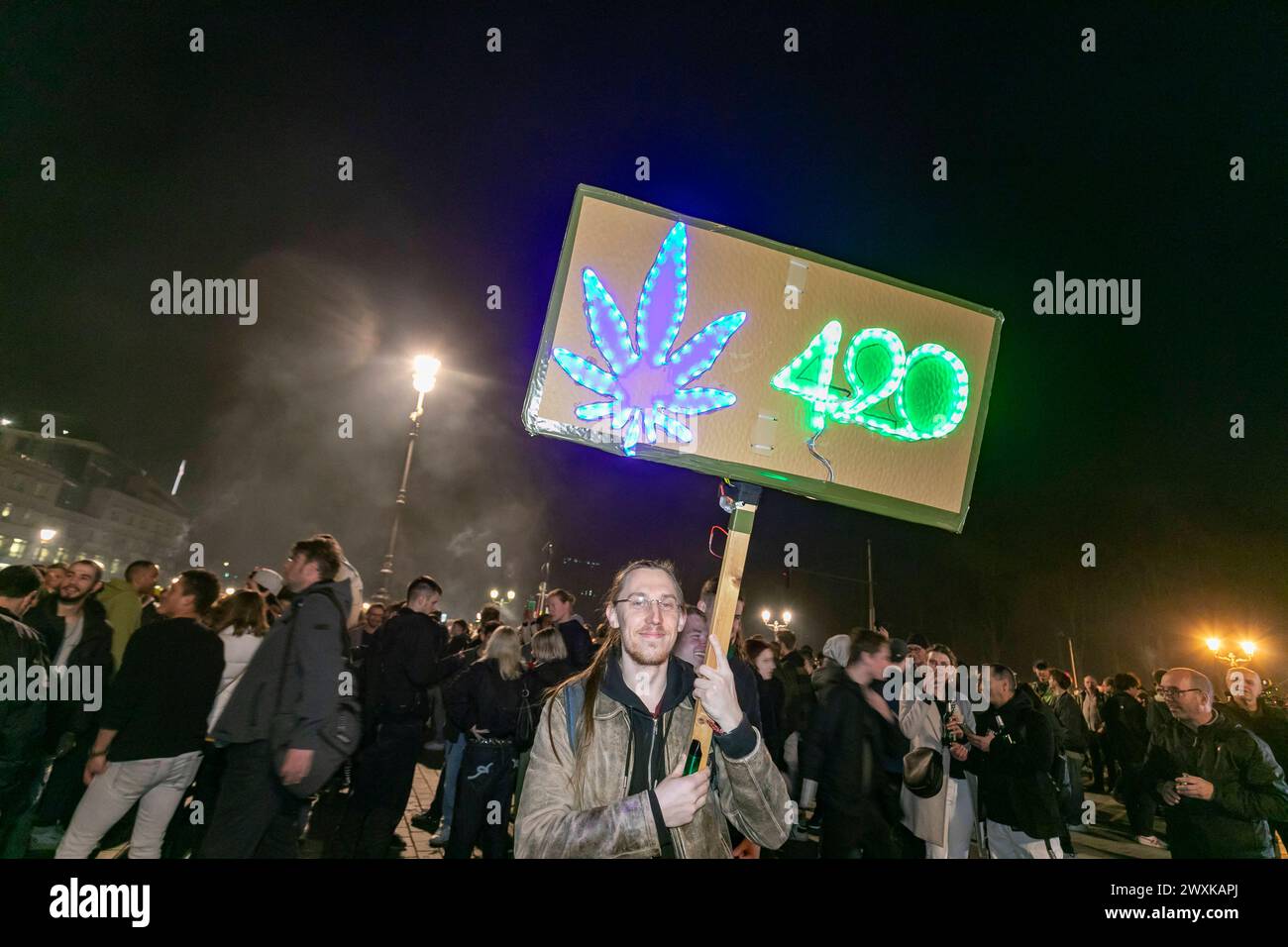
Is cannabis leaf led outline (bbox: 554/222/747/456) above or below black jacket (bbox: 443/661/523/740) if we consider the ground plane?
above

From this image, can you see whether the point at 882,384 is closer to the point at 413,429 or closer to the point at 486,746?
the point at 486,746

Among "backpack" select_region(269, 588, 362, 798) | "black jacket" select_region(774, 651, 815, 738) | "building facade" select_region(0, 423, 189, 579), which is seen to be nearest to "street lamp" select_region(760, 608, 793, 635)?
"black jacket" select_region(774, 651, 815, 738)

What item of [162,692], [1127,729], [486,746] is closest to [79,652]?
[162,692]

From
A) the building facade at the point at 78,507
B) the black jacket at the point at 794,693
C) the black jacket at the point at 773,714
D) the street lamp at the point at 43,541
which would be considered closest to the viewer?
the black jacket at the point at 773,714

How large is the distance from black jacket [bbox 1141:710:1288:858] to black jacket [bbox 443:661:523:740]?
5298 millimetres

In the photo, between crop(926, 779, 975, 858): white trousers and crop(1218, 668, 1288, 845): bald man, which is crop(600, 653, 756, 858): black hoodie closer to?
crop(926, 779, 975, 858): white trousers

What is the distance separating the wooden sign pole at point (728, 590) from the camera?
2.02 m

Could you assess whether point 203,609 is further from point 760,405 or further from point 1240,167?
point 1240,167

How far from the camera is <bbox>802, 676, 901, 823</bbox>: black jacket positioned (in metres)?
4.30

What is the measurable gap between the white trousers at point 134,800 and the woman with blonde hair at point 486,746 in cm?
190

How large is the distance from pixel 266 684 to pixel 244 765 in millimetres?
474

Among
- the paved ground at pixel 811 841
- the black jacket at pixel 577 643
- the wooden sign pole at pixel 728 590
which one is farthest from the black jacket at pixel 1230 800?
the black jacket at pixel 577 643

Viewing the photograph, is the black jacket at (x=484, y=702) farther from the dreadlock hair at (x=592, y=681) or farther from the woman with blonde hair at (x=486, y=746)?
the dreadlock hair at (x=592, y=681)
